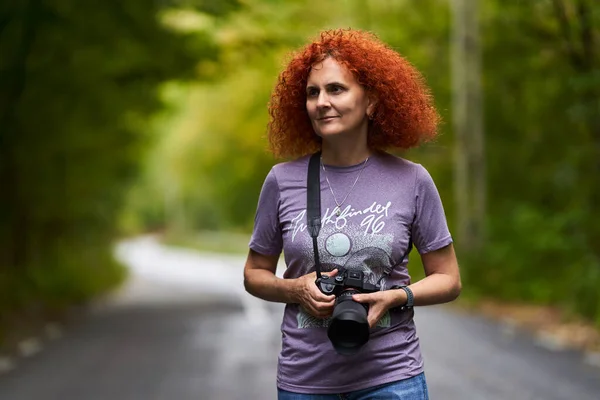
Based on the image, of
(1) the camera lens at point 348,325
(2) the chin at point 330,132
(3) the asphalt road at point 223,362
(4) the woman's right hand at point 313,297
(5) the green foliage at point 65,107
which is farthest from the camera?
(5) the green foliage at point 65,107

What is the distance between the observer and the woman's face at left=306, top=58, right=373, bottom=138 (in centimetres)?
325

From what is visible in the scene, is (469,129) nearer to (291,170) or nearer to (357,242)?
(291,170)

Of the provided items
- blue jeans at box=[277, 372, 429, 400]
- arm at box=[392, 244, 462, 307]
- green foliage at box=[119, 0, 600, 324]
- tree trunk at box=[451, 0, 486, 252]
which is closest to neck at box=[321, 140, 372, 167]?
arm at box=[392, 244, 462, 307]

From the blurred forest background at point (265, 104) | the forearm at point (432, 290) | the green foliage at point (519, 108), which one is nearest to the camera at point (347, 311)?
the forearm at point (432, 290)

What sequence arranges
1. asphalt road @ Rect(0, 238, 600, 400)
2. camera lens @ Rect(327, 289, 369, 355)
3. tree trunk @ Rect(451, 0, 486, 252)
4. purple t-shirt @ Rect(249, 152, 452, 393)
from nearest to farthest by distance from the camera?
camera lens @ Rect(327, 289, 369, 355) < purple t-shirt @ Rect(249, 152, 452, 393) < asphalt road @ Rect(0, 238, 600, 400) < tree trunk @ Rect(451, 0, 486, 252)

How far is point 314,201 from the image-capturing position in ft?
10.6

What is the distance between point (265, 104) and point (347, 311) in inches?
717

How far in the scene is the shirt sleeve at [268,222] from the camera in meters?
3.35

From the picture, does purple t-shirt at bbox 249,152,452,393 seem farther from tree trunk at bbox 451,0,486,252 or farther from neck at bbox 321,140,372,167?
tree trunk at bbox 451,0,486,252

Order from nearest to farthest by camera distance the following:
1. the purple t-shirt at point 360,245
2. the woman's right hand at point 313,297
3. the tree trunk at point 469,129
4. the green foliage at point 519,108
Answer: the woman's right hand at point 313,297
the purple t-shirt at point 360,245
the green foliage at point 519,108
the tree trunk at point 469,129

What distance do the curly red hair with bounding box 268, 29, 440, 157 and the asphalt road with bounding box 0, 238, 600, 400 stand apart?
5789mm

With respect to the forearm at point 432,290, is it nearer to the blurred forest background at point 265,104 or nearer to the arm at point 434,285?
the arm at point 434,285

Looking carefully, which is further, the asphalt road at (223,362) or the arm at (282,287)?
the asphalt road at (223,362)

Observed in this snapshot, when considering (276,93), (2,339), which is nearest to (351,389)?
(276,93)
